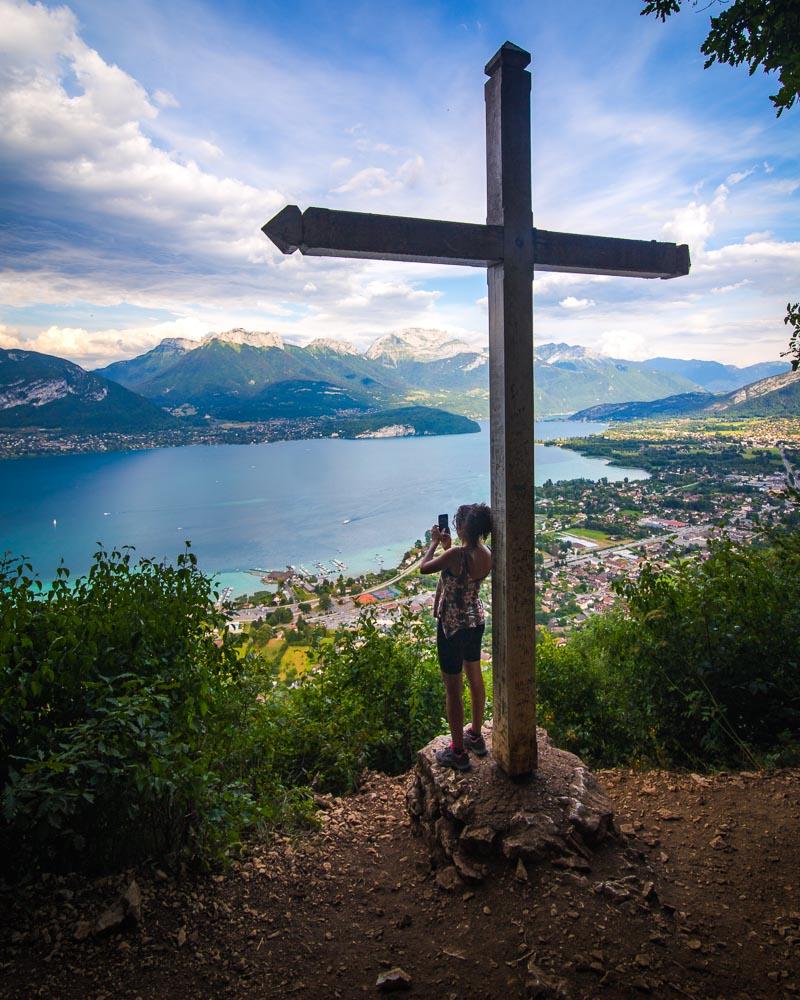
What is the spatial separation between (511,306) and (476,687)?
2.53 metres

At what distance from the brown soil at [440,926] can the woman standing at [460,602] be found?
99 centimetres

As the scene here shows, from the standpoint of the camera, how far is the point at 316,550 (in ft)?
110

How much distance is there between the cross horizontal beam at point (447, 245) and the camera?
3.01 m

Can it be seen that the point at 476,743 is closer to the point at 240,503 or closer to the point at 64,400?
the point at 240,503

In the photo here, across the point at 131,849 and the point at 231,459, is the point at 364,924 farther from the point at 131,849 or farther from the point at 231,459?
the point at 231,459

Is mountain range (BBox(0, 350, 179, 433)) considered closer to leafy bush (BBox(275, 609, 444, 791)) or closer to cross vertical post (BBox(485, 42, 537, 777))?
leafy bush (BBox(275, 609, 444, 791))

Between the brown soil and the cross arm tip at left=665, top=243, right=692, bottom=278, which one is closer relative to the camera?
the brown soil

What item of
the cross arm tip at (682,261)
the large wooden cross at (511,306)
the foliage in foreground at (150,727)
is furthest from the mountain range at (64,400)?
the cross arm tip at (682,261)

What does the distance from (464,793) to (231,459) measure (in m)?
87.0

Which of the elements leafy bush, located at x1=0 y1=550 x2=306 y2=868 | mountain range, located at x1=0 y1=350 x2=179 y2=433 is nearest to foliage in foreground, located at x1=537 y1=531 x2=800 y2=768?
leafy bush, located at x1=0 y1=550 x2=306 y2=868

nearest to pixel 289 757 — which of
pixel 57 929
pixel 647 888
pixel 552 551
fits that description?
pixel 57 929

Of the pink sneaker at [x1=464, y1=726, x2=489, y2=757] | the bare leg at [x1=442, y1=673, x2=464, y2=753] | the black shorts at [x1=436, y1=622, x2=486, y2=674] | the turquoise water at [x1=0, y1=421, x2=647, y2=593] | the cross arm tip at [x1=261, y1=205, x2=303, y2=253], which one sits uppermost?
the cross arm tip at [x1=261, y1=205, x2=303, y2=253]

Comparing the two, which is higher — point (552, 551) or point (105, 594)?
point (105, 594)

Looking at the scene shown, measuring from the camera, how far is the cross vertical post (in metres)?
3.42
